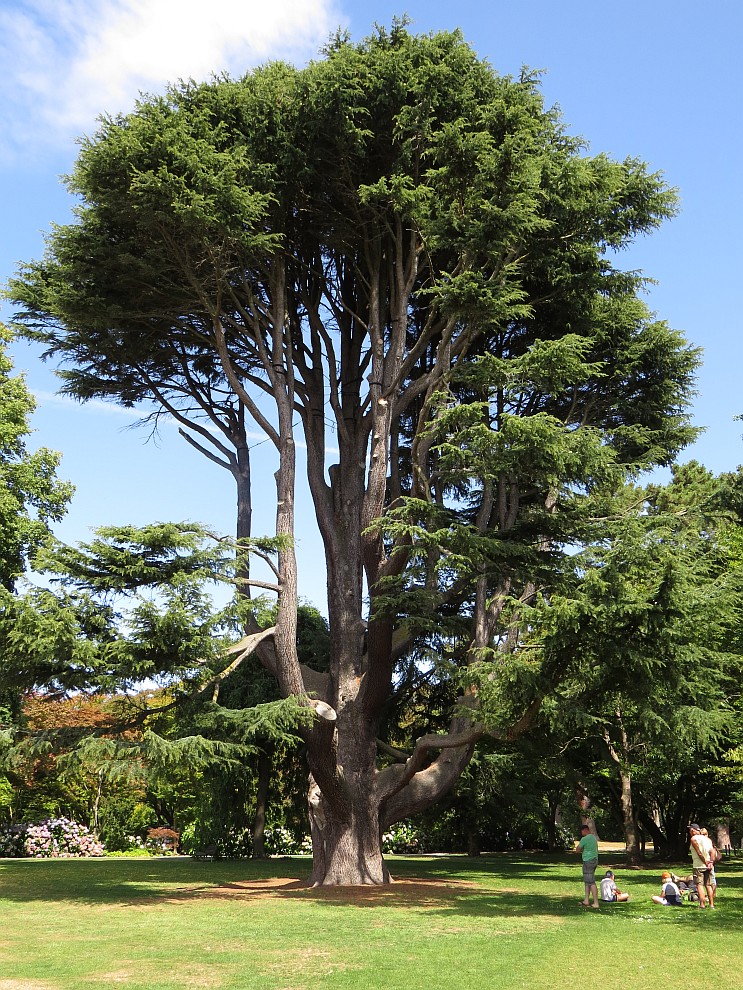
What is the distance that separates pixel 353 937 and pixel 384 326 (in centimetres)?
1118

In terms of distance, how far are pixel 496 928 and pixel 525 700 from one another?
2875mm

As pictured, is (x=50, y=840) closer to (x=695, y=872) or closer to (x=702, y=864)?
(x=695, y=872)

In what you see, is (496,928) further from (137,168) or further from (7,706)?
(137,168)

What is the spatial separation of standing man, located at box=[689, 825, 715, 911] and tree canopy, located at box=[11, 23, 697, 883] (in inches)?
115

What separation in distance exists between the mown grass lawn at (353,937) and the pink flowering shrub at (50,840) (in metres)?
9.31

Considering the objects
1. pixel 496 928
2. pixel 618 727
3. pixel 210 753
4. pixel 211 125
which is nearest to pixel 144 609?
pixel 210 753

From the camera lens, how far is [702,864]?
12.6 meters

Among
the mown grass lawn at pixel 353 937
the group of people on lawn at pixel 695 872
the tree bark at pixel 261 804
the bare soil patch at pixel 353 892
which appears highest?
the tree bark at pixel 261 804

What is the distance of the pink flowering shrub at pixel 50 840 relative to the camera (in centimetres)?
2533

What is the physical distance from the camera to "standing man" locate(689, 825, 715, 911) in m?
12.5

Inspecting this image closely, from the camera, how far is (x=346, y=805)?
15.6 m

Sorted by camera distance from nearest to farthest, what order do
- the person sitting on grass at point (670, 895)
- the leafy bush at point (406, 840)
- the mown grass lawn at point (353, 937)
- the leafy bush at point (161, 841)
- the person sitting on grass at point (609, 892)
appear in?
the mown grass lawn at point (353, 937) < the person sitting on grass at point (670, 895) < the person sitting on grass at point (609, 892) < the leafy bush at point (161, 841) < the leafy bush at point (406, 840)

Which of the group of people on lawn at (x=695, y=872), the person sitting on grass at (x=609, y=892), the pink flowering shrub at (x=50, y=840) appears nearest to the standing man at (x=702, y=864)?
the group of people on lawn at (x=695, y=872)

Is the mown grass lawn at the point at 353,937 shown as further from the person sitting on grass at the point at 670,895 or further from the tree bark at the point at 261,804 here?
the tree bark at the point at 261,804
